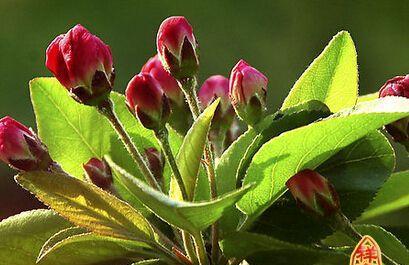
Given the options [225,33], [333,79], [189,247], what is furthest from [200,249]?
[225,33]

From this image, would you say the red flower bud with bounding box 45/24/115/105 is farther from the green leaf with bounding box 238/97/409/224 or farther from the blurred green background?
the blurred green background

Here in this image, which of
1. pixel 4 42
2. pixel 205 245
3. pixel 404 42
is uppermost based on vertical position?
pixel 205 245

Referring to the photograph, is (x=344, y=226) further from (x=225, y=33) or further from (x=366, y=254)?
(x=225, y=33)

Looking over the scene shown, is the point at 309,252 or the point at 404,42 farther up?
the point at 309,252

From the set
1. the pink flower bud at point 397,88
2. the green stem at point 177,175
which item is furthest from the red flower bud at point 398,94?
the green stem at point 177,175

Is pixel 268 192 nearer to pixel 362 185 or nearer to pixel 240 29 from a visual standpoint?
pixel 362 185

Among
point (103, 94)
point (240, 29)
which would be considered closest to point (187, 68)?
point (103, 94)
